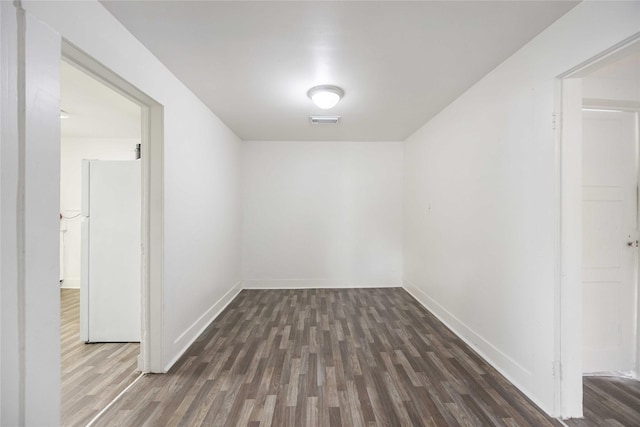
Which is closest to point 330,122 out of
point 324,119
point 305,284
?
point 324,119

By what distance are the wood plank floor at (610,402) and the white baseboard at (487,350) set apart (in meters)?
Answer: 0.29

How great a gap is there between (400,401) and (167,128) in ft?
9.05

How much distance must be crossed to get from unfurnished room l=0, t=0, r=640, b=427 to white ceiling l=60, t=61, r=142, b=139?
39 mm

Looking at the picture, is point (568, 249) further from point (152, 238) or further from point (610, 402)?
point (152, 238)

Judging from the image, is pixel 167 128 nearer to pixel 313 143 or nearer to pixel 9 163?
pixel 9 163

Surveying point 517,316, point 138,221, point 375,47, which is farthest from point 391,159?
point 138,221

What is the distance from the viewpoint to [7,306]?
107 cm

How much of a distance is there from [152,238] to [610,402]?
357 centimetres

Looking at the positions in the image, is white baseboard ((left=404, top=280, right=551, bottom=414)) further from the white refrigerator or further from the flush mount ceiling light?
the white refrigerator

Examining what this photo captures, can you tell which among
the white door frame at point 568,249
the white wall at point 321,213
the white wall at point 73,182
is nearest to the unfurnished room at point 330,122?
the white door frame at point 568,249

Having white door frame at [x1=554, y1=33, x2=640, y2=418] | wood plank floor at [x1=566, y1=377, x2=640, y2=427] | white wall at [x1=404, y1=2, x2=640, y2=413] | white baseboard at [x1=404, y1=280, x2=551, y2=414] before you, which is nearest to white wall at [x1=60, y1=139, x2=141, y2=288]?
white wall at [x1=404, y1=2, x2=640, y2=413]

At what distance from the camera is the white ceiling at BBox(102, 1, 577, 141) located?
158 centimetres

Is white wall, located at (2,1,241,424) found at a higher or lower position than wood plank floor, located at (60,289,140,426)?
higher

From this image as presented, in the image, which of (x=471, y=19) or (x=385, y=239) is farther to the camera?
(x=385, y=239)
